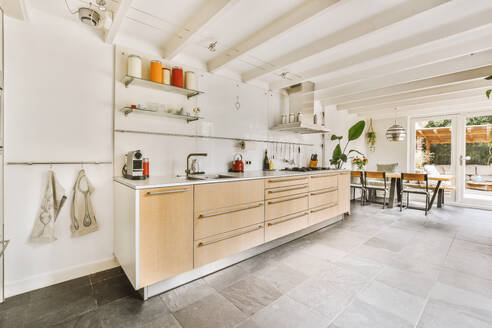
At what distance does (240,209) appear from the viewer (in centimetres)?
225

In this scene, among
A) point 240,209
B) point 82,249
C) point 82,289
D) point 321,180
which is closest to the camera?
point 82,289

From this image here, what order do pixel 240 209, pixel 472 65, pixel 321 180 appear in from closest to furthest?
pixel 240 209
pixel 472 65
pixel 321 180

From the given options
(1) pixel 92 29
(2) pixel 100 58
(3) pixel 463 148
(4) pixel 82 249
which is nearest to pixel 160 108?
(2) pixel 100 58

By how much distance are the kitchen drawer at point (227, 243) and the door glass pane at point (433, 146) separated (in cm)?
556

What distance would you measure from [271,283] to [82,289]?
1582 millimetres

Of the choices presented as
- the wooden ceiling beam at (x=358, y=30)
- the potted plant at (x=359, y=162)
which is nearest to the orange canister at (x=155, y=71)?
the wooden ceiling beam at (x=358, y=30)

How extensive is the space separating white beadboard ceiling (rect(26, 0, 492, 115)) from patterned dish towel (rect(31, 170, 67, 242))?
4.85ft

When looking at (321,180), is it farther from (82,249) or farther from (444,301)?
(82,249)

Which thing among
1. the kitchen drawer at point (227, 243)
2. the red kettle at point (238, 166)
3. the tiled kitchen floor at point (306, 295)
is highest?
the red kettle at point (238, 166)

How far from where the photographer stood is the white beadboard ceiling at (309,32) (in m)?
1.83

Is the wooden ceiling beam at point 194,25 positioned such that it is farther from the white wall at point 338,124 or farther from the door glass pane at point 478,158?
the door glass pane at point 478,158

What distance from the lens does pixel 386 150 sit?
6340mm

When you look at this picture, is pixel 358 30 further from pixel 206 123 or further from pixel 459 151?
pixel 459 151

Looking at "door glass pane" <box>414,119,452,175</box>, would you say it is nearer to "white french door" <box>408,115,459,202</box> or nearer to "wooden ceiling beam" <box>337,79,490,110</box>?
→ "white french door" <box>408,115,459,202</box>
